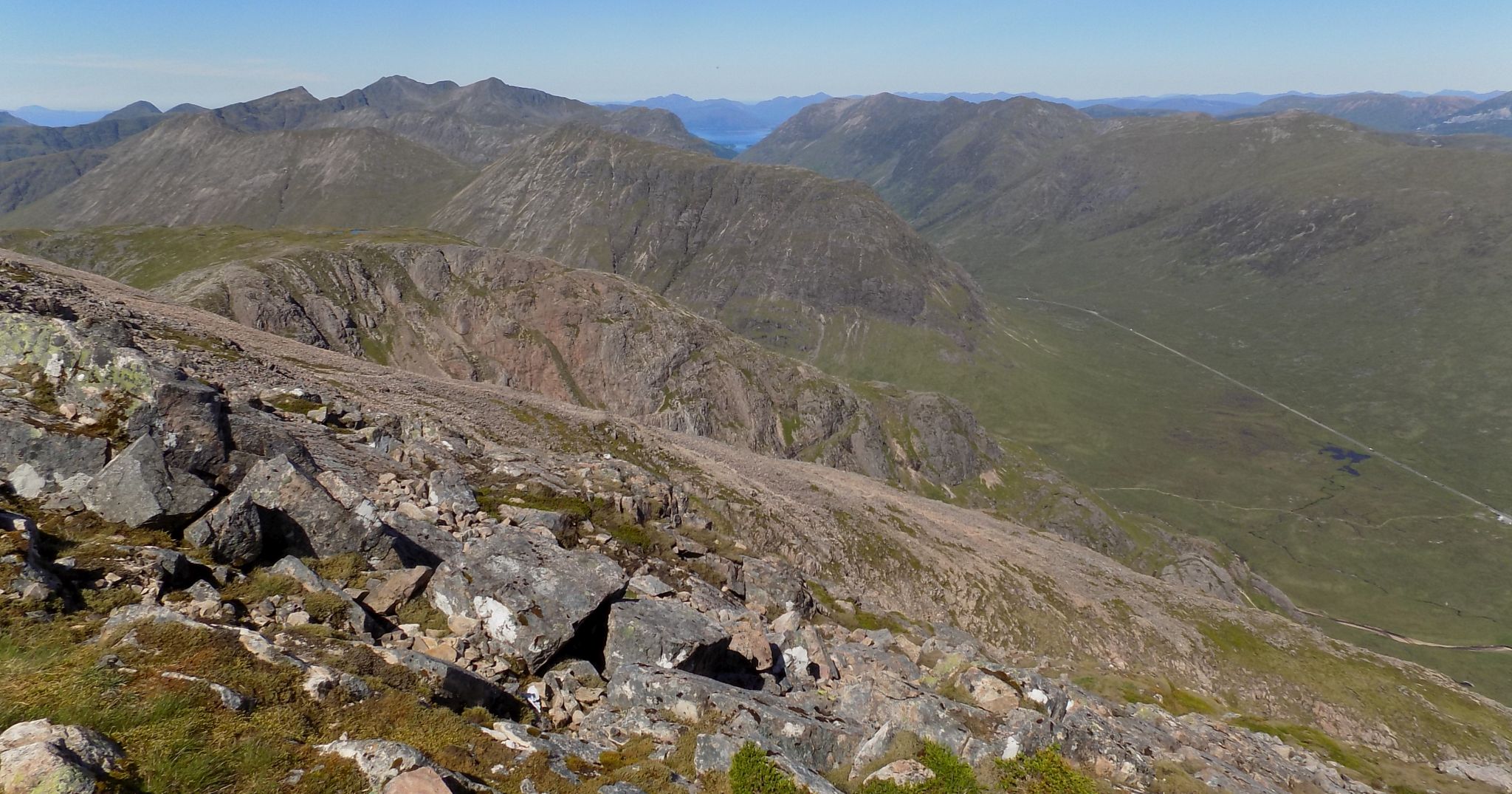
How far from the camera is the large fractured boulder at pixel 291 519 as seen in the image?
19.8m

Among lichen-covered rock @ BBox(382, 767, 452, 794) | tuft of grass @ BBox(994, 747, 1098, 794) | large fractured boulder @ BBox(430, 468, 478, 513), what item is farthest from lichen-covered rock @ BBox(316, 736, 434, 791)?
large fractured boulder @ BBox(430, 468, 478, 513)

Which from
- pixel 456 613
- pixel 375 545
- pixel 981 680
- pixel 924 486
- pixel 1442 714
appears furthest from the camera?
pixel 924 486

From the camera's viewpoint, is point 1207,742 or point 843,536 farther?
point 843,536

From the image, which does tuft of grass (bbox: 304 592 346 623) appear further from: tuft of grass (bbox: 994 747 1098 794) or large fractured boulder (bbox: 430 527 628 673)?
tuft of grass (bbox: 994 747 1098 794)

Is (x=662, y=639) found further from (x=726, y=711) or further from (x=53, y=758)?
(x=53, y=758)

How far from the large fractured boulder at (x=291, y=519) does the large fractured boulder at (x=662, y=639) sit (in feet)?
28.1

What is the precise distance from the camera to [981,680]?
90.8ft

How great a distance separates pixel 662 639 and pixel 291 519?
12.6 m

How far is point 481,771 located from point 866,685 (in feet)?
48.1

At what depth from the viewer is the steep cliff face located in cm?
15338

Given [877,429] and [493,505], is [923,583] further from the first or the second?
[877,429]

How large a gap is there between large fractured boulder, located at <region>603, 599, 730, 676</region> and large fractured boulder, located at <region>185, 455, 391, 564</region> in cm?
855

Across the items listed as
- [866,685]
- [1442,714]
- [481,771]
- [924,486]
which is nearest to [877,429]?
[924,486]

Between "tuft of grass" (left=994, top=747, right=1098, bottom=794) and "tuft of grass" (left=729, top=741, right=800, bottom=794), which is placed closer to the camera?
"tuft of grass" (left=729, top=741, right=800, bottom=794)
